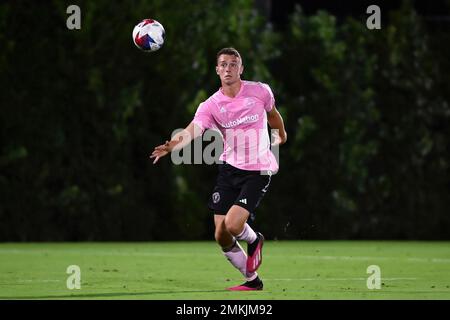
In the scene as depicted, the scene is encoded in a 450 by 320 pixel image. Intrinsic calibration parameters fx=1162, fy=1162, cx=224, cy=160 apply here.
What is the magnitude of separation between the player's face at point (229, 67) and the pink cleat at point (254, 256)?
1593mm

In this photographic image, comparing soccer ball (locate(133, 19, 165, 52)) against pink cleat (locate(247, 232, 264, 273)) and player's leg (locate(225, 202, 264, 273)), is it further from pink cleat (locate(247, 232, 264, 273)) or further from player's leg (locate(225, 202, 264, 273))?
pink cleat (locate(247, 232, 264, 273))

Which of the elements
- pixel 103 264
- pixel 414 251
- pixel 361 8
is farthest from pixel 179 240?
pixel 361 8

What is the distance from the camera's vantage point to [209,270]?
46.2ft

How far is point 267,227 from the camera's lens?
68.9 ft

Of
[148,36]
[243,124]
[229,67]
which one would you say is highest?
[148,36]

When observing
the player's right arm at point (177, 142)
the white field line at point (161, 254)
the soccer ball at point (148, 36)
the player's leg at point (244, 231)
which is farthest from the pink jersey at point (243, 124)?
the white field line at point (161, 254)

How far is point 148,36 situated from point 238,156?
2859mm

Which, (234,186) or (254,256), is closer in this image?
(254,256)

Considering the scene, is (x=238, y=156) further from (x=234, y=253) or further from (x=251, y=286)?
(x=251, y=286)

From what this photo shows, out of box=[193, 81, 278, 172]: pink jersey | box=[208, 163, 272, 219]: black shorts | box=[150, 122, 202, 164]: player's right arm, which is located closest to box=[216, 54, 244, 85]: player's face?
box=[193, 81, 278, 172]: pink jersey

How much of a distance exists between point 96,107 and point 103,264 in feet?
18.0

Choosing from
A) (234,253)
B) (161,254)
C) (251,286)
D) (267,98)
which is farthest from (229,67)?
(161,254)

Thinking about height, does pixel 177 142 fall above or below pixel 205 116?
below
